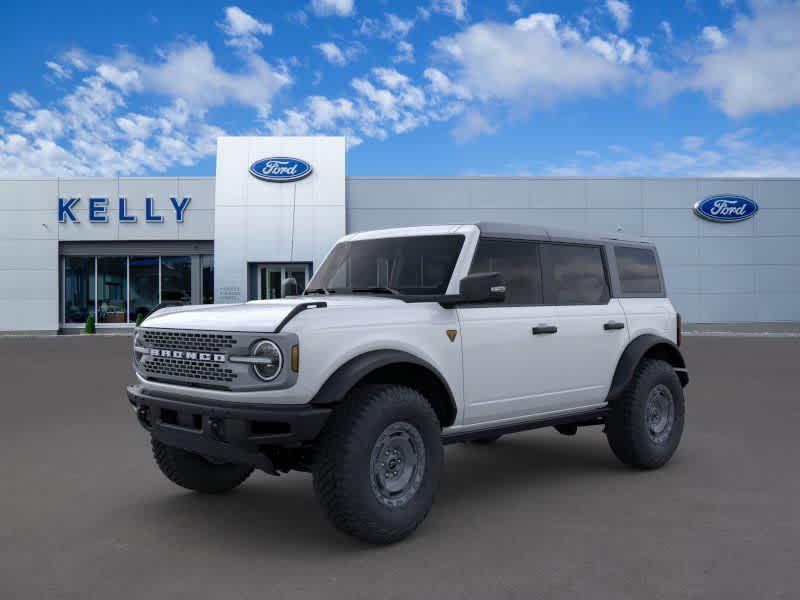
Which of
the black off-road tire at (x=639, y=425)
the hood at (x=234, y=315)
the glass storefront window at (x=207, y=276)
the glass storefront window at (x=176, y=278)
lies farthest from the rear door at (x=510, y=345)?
the glass storefront window at (x=176, y=278)

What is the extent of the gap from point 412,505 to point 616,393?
238 cm

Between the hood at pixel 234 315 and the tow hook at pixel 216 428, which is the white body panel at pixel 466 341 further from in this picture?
the tow hook at pixel 216 428

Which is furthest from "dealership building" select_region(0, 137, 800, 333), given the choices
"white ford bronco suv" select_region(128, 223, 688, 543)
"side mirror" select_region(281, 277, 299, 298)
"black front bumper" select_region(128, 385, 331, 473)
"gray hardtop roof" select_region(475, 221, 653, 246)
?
"black front bumper" select_region(128, 385, 331, 473)

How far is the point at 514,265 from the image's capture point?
18.1ft

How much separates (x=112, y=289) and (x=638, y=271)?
2870 centimetres

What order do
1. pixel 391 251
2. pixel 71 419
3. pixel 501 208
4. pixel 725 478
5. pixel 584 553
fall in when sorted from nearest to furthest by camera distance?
pixel 584 553
pixel 391 251
pixel 725 478
pixel 71 419
pixel 501 208

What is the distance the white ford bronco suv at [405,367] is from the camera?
411 centimetres

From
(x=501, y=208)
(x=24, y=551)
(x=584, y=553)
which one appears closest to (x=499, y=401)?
(x=584, y=553)

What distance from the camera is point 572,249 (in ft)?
19.8

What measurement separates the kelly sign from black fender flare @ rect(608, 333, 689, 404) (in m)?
26.4

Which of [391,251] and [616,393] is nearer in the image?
[391,251]

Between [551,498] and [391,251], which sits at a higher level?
[391,251]

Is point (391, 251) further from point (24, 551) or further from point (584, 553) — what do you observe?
point (24, 551)

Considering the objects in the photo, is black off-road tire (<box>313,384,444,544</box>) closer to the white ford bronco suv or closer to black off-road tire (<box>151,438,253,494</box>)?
the white ford bronco suv
